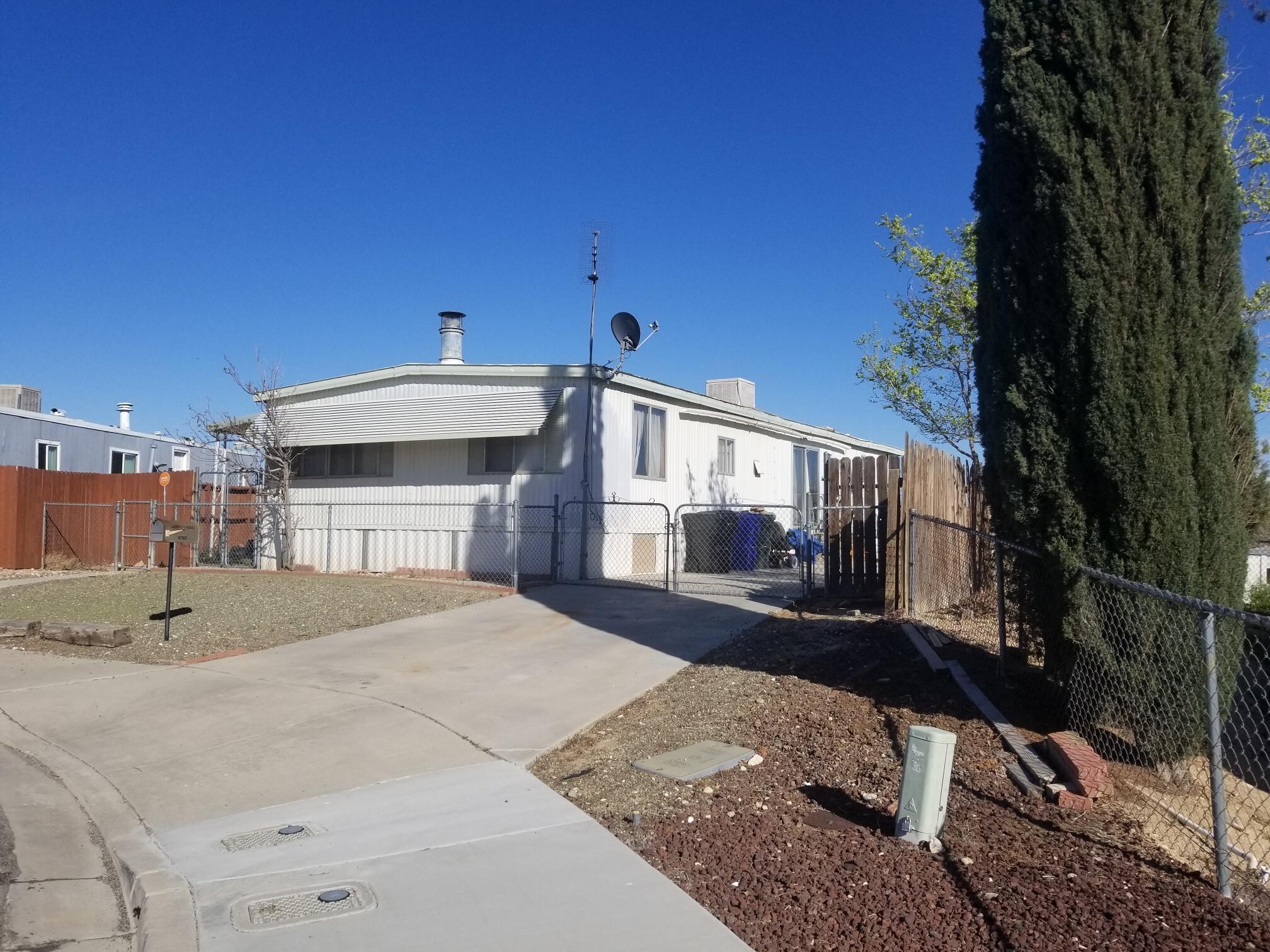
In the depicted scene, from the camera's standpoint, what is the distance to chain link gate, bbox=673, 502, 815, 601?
16.5m

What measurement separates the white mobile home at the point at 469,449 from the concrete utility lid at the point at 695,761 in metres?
8.72

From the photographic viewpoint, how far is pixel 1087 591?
19.4ft

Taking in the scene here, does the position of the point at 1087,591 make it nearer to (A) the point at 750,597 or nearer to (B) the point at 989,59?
(B) the point at 989,59

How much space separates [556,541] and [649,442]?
3430mm

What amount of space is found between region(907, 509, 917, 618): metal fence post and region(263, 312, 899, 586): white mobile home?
156 inches

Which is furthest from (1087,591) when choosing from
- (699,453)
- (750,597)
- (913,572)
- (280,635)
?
(699,453)

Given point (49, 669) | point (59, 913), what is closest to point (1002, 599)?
point (59, 913)

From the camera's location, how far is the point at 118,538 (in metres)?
20.1

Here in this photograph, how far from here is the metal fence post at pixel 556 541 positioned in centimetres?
1516

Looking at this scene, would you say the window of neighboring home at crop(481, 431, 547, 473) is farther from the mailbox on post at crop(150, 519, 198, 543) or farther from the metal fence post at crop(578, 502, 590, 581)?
the mailbox on post at crop(150, 519, 198, 543)

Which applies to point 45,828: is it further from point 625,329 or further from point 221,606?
point 625,329

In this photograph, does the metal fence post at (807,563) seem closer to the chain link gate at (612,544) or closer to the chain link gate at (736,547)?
the chain link gate at (736,547)

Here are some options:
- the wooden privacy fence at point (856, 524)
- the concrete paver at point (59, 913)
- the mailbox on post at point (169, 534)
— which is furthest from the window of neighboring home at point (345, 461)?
the concrete paver at point (59, 913)

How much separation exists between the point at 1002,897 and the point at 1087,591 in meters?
2.40
